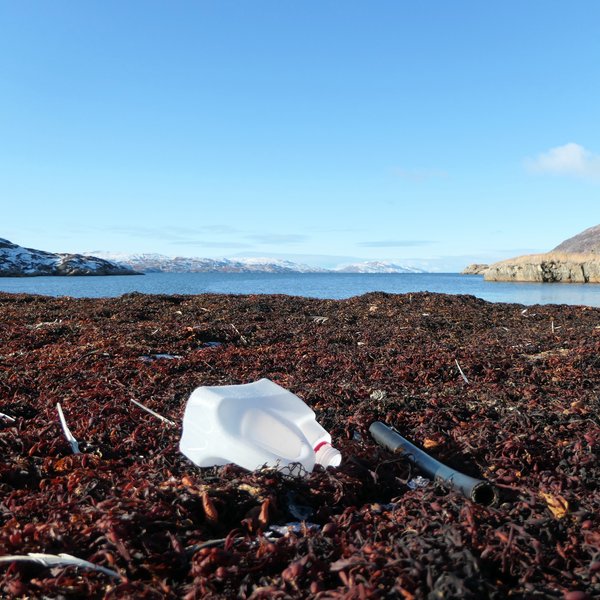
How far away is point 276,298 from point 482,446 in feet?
46.2

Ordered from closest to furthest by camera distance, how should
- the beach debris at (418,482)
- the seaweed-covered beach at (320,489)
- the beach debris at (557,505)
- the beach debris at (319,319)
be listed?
1. the seaweed-covered beach at (320,489)
2. the beach debris at (557,505)
3. the beach debris at (418,482)
4. the beach debris at (319,319)

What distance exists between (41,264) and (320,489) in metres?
106

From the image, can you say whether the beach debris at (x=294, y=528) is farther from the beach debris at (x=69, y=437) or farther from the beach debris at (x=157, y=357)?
the beach debris at (x=157, y=357)

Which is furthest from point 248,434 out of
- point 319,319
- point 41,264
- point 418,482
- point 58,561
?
point 41,264

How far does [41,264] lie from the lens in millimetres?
96250

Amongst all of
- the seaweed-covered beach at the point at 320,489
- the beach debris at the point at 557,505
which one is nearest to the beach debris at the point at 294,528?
the seaweed-covered beach at the point at 320,489

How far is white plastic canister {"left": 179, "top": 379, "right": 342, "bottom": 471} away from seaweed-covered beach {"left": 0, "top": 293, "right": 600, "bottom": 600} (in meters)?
0.10

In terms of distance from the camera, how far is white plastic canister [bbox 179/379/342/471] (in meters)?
2.66

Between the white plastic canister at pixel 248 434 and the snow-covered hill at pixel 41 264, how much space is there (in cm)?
9593

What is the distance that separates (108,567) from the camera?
1.78m

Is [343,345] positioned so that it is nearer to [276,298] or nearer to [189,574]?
[189,574]

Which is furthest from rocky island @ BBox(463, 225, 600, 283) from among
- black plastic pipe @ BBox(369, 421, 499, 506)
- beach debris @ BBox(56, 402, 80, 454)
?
beach debris @ BBox(56, 402, 80, 454)

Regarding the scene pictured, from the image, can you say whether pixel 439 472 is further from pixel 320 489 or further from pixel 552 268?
pixel 552 268

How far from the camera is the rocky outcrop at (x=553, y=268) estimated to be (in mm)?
54156
